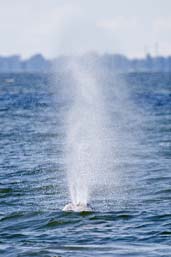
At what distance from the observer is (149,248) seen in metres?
16.4

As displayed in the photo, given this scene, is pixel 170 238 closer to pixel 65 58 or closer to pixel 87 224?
pixel 87 224

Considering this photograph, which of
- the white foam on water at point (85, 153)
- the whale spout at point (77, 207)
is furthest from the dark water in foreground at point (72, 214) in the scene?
the white foam on water at point (85, 153)

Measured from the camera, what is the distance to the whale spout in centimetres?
1973

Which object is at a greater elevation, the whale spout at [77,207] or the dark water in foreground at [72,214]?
the whale spout at [77,207]

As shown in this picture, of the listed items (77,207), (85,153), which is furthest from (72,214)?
(85,153)

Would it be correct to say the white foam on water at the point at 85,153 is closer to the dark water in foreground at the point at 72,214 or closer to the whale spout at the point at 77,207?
the whale spout at the point at 77,207

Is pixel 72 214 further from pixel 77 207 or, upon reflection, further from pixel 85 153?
pixel 85 153

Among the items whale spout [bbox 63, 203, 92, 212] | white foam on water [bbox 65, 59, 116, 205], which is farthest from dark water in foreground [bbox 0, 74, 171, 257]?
white foam on water [bbox 65, 59, 116, 205]

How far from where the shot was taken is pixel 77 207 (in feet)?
65.8

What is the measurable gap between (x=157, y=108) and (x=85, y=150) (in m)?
25.2

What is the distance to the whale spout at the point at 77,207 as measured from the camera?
64.7 ft

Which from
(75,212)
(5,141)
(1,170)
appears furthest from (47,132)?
(75,212)

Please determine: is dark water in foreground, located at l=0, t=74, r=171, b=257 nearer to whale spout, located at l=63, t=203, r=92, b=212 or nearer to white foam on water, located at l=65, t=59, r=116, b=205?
whale spout, located at l=63, t=203, r=92, b=212

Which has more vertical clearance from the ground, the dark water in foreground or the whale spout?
the whale spout
